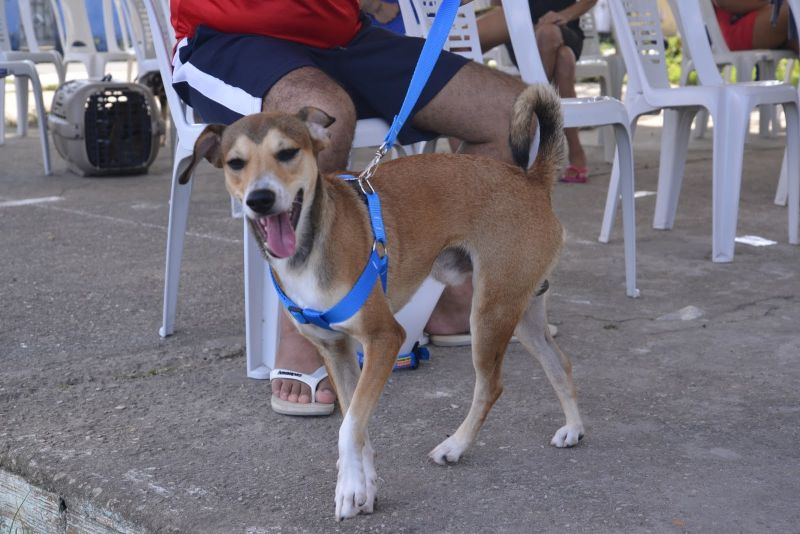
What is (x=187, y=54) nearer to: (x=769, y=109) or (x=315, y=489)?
(x=315, y=489)

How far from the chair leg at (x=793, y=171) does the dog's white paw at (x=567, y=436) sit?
2903 millimetres

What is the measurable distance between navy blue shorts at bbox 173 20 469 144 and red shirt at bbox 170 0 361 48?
0.10 feet

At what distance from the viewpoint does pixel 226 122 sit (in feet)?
11.8

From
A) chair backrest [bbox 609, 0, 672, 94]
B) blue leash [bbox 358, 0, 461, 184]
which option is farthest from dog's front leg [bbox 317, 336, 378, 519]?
chair backrest [bbox 609, 0, 672, 94]

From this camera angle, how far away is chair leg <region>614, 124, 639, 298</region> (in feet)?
14.7

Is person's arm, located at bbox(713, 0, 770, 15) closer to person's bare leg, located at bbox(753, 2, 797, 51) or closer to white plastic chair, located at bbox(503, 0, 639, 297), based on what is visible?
person's bare leg, located at bbox(753, 2, 797, 51)

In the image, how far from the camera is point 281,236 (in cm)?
264

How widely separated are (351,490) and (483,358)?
58 cm

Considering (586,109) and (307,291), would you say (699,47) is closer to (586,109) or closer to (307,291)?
(586,109)

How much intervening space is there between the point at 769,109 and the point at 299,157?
7650 mm

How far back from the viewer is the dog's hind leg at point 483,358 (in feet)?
9.39

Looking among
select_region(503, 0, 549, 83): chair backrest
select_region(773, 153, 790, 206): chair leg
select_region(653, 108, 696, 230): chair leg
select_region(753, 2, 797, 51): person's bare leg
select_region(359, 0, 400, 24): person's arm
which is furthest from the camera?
select_region(753, 2, 797, 51): person's bare leg

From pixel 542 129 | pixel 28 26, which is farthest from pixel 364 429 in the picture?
pixel 28 26

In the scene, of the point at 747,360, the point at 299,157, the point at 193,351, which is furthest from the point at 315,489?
the point at 747,360
